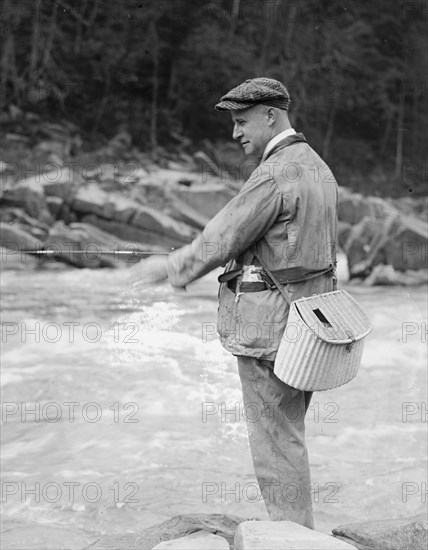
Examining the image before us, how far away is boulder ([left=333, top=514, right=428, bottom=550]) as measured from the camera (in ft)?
11.4

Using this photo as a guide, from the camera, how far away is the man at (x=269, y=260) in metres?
2.98

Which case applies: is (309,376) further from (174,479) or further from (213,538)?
(174,479)

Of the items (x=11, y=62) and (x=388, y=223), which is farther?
(x=11, y=62)

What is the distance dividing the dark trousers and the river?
1483 millimetres

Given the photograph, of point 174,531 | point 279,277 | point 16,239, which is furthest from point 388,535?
point 16,239

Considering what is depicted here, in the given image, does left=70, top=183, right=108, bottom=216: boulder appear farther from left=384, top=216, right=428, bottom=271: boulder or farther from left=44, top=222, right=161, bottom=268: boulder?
left=384, top=216, right=428, bottom=271: boulder

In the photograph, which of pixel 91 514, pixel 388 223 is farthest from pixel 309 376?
pixel 388 223

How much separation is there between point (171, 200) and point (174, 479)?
56.4ft

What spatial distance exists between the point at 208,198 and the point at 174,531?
18.4 m

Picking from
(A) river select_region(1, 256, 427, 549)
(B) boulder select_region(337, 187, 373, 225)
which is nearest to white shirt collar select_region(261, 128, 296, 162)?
(A) river select_region(1, 256, 427, 549)

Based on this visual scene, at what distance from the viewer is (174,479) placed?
5.37 metres

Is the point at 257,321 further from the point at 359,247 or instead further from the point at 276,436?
the point at 359,247

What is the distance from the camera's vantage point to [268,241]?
3041 mm

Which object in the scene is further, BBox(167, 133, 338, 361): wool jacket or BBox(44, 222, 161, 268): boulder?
BBox(44, 222, 161, 268): boulder
